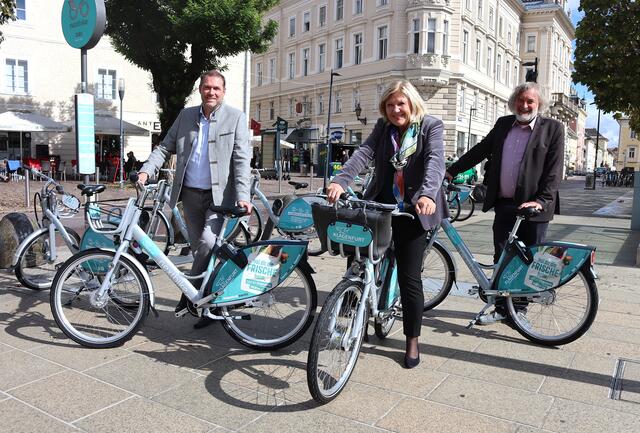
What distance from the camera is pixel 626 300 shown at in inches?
212

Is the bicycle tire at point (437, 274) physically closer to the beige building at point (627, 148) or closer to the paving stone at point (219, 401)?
the paving stone at point (219, 401)

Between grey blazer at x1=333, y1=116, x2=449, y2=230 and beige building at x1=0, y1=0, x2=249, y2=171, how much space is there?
24.1m

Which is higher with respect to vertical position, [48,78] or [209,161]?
[48,78]

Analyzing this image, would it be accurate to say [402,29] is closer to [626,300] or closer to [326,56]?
[326,56]

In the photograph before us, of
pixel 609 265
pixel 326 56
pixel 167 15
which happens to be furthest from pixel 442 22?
pixel 609 265

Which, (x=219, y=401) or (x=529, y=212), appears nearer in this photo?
(x=219, y=401)

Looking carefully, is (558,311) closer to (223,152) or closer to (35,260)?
(223,152)

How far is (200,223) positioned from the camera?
14.2 feet

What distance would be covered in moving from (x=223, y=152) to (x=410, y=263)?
1.63 meters

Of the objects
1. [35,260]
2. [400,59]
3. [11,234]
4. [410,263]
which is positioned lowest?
Answer: [35,260]

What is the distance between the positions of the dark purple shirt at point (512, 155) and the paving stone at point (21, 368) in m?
3.31

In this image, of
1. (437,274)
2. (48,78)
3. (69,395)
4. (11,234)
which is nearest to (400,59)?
(48,78)

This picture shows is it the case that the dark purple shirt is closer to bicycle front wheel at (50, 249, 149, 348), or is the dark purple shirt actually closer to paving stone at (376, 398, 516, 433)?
paving stone at (376, 398, 516, 433)

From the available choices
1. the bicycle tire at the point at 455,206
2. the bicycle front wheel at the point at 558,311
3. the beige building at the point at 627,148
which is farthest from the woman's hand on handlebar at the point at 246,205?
the beige building at the point at 627,148
